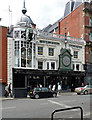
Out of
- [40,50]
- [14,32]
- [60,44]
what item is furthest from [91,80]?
[14,32]

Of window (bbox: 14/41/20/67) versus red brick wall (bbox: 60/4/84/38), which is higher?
red brick wall (bbox: 60/4/84/38)

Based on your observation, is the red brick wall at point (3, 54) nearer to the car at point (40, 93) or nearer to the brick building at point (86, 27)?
the car at point (40, 93)

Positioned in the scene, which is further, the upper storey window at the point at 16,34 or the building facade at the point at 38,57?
the upper storey window at the point at 16,34

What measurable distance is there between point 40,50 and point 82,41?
28.4 ft

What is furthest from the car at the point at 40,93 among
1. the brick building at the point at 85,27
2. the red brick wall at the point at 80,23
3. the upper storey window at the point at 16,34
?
the red brick wall at the point at 80,23

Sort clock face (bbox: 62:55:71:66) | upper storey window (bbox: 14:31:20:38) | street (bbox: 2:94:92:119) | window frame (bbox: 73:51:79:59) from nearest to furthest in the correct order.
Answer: street (bbox: 2:94:92:119) < upper storey window (bbox: 14:31:20:38) < clock face (bbox: 62:55:71:66) < window frame (bbox: 73:51:79:59)

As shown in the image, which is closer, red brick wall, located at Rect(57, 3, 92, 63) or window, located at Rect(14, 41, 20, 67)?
window, located at Rect(14, 41, 20, 67)

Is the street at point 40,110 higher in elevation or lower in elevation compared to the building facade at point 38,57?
lower

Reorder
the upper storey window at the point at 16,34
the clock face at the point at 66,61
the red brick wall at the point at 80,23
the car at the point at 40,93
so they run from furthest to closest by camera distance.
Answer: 1. the red brick wall at the point at 80,23
2. the clock face at the point at 66,61
3. the upper storey window at the point at 16,34
4. the car at the point at 40,93

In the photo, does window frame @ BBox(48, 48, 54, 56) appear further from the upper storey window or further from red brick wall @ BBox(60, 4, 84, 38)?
red brick wall @ BBox(60, 4, 84, 38)

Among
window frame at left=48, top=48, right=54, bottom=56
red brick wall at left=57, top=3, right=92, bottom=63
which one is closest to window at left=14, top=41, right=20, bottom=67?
window frame at left=48, top=48, right=54, bottom=56

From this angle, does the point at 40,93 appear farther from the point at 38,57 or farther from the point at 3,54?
the point at 38,57

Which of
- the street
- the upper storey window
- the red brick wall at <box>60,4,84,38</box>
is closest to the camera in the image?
the street

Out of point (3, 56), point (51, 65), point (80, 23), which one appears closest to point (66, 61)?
point (51, 65)
